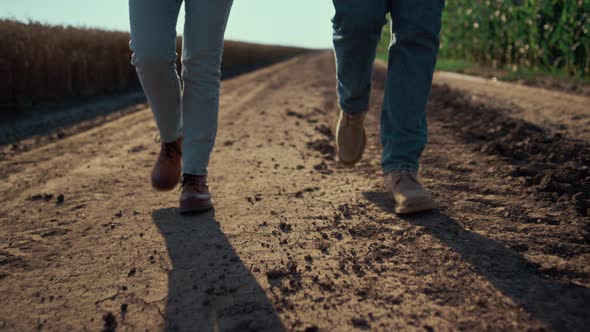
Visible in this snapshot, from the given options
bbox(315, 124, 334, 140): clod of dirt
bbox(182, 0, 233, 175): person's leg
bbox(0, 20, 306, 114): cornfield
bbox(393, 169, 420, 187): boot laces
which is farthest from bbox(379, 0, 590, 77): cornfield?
bbox(0, 20, 306, 114): cornfield

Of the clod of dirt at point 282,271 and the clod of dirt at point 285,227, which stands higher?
the clod of dirt at point 282,271

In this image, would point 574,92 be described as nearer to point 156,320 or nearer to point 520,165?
point 520,165

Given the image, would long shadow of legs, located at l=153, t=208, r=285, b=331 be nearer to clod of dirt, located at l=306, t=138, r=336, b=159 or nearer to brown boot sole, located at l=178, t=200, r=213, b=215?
brown boot sole, located at l=178, t=200, r=213, b=215

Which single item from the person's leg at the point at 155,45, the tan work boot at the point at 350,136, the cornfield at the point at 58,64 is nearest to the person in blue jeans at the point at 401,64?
the tan work boot at the point at 350,136

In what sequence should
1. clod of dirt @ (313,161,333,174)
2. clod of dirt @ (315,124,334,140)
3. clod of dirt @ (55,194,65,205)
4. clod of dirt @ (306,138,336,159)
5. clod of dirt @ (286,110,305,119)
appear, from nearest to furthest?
clod of dirt @ (55,194,65,205)
clod of dirt @ (313,161,333,174)
clod of dirt @ (306,138,336,159)
clod of dirt @ (315,124,334,140)
clod of dirt @ (286,110,305,119)

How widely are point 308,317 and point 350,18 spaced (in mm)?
1336

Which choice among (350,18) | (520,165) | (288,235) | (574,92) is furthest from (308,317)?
(574,92)

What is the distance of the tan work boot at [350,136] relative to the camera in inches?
94.7

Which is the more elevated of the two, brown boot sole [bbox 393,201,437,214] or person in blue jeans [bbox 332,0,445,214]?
person in blue jeans [bbox 332,0,445,214]

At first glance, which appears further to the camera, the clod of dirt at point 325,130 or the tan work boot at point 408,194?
the clod of dirt at point 325,130

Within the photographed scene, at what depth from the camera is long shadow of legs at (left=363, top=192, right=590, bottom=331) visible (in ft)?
3.58

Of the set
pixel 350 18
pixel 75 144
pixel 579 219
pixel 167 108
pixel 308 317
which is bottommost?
pixel 75 144

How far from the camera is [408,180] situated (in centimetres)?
190

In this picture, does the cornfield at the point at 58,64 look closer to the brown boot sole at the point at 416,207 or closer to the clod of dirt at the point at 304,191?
the clod of dirt at the point at 304,191
